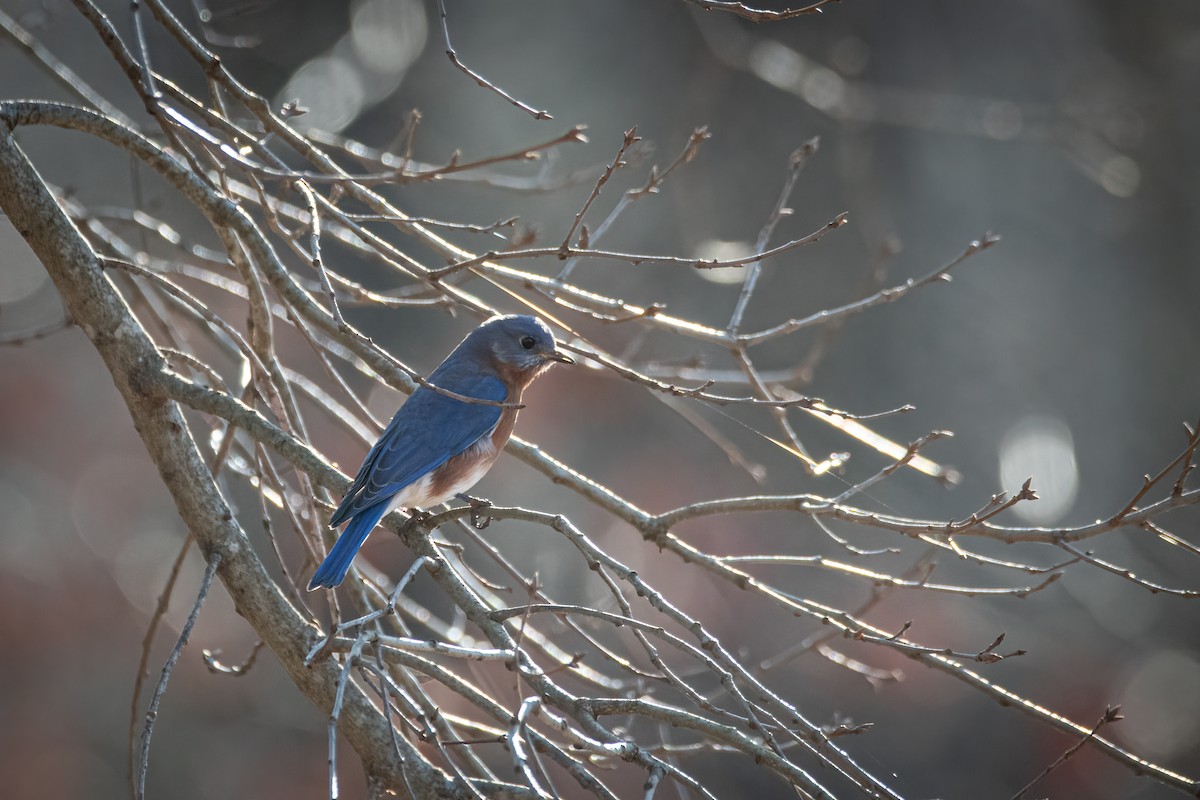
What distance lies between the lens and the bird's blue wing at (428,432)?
342cm

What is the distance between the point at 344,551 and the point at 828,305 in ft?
22.7

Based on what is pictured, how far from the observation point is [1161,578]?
26.9 ft

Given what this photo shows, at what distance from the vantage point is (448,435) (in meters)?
3.83

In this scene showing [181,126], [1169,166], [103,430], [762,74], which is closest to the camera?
[181,126]

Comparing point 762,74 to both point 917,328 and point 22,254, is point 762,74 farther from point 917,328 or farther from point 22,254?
point 22,254

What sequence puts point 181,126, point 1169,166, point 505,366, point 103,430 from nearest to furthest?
1. point 181,126
2. point 505,366
3. point 103,430
4. point 1169,166

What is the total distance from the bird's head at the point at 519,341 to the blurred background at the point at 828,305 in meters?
3.64

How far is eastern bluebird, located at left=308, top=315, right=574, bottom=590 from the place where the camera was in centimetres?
316

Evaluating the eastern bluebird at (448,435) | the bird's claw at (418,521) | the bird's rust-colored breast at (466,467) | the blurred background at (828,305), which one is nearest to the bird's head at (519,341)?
the eastern bluebird at (448,435)

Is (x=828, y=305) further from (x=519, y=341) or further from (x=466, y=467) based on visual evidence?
(x=466, y=467)

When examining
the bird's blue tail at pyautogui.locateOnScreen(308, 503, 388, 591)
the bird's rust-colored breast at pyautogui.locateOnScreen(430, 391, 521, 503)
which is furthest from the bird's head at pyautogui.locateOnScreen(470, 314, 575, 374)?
the bird's blue tail at pyautogui.locateOnScreen(308, 503, 388, 591)

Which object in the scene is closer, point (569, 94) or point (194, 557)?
point (194, 557)

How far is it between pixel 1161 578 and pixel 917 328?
2.86 m

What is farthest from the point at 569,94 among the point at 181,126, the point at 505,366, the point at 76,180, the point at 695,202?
the point at 181,126
